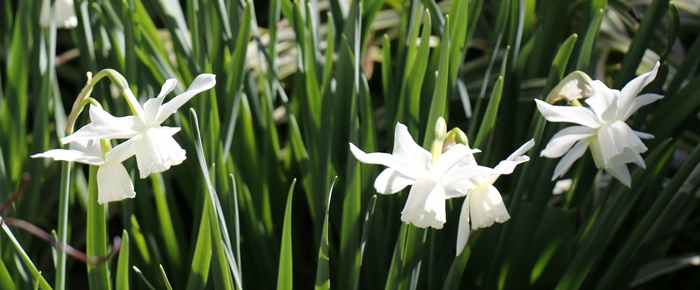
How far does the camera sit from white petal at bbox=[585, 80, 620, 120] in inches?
29.7

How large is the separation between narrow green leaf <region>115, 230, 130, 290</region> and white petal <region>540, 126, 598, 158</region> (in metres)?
0.44

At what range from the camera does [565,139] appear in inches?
30.3

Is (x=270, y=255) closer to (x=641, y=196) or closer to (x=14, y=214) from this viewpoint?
(x=14, y=214)

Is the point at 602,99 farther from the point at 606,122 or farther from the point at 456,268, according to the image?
the point at 456,268

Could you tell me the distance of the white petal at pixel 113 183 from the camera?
72 cm

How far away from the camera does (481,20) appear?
1.74 meters

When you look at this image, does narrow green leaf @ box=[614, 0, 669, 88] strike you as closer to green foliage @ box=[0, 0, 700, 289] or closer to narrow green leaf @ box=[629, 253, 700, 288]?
green foliage @ box=[0, 0, 700, 289]

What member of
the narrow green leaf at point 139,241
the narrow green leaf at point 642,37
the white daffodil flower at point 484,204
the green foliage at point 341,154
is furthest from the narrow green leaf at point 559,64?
the narrow green leaf at point 139,241

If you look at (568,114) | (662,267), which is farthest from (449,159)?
(662,267)

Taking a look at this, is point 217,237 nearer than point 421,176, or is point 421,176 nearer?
point 421,176

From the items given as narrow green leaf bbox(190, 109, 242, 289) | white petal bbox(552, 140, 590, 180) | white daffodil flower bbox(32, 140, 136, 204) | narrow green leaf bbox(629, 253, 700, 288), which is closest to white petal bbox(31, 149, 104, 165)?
white daffodil flower bbox(32, 140, 136, 204)

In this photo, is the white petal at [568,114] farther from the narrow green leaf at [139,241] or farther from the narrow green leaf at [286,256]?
the narrow green leaf at [139,241]

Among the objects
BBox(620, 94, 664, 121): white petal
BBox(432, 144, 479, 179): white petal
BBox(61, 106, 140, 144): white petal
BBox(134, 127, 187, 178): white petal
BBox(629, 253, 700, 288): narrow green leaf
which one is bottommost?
BBox(629, 253, 700, 288): narrow green leaf

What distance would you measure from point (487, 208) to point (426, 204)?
0.30ft
